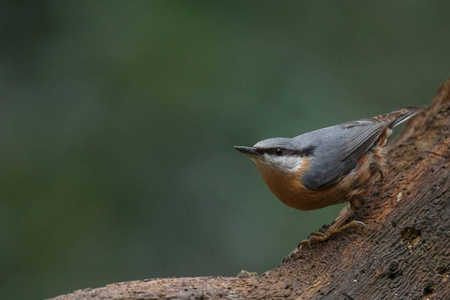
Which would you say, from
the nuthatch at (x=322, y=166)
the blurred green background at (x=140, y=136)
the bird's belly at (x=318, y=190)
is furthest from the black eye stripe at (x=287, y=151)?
the blurred green background at (x=140, y=136)

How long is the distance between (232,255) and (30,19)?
219cm

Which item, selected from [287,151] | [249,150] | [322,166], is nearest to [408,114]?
[322,166]

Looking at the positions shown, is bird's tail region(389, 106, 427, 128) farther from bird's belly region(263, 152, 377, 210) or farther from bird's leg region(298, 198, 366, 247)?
bird's leg region(298, 198, 366, 247)

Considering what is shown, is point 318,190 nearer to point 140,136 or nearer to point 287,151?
point 287,151

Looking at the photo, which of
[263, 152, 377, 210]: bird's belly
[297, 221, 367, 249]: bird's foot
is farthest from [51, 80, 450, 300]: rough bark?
[263, 152, 377, 210]: bird's belly

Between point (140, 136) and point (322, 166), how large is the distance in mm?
1493

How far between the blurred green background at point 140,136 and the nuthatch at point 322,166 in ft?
2.59

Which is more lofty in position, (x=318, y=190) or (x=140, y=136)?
(x=140, y=136)

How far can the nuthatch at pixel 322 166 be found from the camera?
2.61 m

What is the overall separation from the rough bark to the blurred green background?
3.53 ft

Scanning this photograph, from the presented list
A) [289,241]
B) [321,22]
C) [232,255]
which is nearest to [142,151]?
[232,255]

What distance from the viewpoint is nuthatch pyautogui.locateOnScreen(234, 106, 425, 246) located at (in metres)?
2.61

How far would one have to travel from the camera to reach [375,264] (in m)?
2.24

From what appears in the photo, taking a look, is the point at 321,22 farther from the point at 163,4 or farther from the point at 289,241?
the point at 289,241
